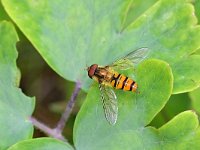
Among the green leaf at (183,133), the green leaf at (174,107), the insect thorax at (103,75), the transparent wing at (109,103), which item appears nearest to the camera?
the green leaf at (183,133)

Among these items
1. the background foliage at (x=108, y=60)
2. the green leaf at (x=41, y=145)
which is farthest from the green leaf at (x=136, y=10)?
the green leaf at (x=41, y=145)

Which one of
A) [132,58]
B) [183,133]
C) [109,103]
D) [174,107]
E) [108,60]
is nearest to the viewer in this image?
[183,133]

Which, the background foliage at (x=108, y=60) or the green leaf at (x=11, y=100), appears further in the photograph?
the green leaf at (x=11, y=100)

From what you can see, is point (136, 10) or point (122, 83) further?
point (136, 10)

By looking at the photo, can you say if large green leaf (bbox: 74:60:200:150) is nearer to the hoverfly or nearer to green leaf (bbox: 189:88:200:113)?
the hoverfly

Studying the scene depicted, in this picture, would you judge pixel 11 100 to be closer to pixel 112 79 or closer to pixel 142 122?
pixel 112 79

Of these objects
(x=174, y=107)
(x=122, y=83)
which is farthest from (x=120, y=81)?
(x=174, y=107)

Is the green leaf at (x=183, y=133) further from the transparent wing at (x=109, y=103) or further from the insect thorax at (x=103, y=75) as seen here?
the insect thorax at (x=103, y=75)
